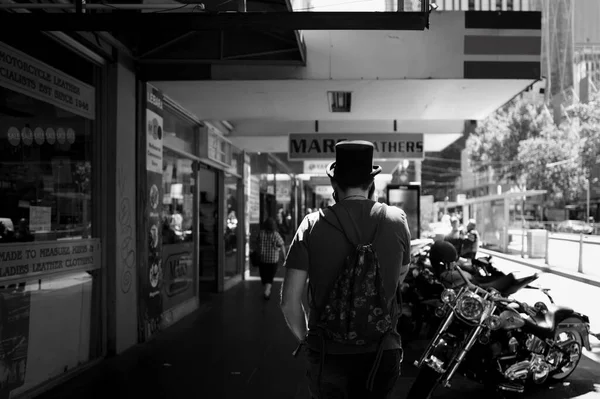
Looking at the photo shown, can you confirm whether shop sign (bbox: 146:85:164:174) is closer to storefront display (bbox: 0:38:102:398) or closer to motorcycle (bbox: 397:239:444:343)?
storefront display (bbox: 0:38:102:398)

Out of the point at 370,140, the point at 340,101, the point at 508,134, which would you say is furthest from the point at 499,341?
the point at 508,134

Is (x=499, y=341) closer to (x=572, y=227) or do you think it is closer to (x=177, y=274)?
(x=177, y=274)

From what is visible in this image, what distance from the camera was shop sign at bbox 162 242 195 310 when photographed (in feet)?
30.2

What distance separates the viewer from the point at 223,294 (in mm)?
12727

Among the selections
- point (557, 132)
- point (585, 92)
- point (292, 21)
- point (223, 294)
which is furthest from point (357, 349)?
point (585, 92)

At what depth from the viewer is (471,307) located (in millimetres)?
5078

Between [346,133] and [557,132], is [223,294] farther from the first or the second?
[557,132]

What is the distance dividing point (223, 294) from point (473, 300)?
27.2 feet

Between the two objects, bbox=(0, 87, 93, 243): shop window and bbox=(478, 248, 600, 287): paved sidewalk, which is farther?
bbox=(478, 248, 600, 287): paved sidewalk

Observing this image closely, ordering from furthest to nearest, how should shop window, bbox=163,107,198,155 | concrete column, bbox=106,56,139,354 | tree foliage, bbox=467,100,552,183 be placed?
1. tree foliage, bbox=467,100,552,183
2. shop window, bbox=163,107,198,155
3. concrete column, bbox=106,56,139,354

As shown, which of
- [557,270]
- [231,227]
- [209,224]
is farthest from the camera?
[557,270]

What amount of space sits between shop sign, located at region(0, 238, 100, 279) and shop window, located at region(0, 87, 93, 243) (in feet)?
0.28

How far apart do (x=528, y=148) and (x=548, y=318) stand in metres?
42.6

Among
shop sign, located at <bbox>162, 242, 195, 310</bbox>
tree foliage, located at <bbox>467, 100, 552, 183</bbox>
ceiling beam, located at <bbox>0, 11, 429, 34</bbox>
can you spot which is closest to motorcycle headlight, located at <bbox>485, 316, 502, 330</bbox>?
ceiling beam, located at <bbox>0, 11, 429, 34</bbox>
